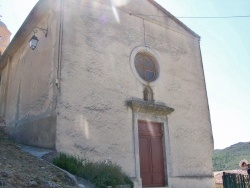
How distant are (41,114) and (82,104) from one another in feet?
4.74

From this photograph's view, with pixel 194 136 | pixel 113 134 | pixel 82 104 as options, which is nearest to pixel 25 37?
pixel 82 104

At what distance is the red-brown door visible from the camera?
9219mm

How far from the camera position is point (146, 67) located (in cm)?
1064

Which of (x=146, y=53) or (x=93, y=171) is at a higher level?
(x=146, y=53)

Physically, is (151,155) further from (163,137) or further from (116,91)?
(116,91)

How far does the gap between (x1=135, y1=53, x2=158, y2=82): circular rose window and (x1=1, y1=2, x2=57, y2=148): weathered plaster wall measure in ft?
10.9

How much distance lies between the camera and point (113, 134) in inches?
340

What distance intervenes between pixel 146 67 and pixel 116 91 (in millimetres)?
2054

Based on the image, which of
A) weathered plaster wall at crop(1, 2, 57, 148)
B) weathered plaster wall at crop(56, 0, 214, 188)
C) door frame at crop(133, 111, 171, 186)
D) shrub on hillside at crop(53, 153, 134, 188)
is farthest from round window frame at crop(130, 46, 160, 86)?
shrub on hillside at crop(53, 153, 134, 188)

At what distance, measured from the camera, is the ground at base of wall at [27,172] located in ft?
16.7

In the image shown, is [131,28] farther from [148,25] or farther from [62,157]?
[62,157]

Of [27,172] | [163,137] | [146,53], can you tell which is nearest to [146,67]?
[146,53]

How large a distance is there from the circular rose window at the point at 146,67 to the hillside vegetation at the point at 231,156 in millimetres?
21031

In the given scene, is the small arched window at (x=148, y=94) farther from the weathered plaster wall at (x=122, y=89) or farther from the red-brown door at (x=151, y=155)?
the red-brown door at (x=151, y=155)
